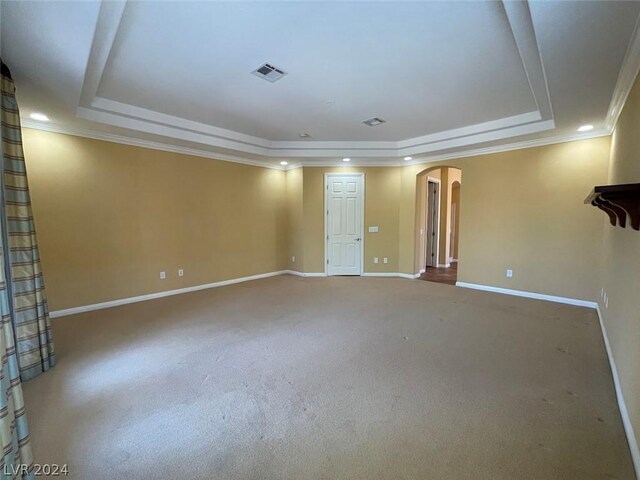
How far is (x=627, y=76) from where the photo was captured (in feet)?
8.36

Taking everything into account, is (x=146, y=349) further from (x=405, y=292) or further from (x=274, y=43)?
(x=405, y=292)

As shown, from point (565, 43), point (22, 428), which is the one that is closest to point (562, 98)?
point (565, 43)

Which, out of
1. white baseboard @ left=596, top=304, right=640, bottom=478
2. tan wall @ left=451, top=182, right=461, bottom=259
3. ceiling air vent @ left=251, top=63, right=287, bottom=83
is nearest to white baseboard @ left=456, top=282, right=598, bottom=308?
white baseboard @ left=596, top=304, right=640, bottom=478

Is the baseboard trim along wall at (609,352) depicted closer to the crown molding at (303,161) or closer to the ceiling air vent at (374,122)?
the crown molding at (303,161)

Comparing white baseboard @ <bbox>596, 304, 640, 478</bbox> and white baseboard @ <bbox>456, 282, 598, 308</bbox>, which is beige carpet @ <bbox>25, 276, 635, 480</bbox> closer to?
white baseboard @ <bbox>596, 304, 640, 478</bbox>

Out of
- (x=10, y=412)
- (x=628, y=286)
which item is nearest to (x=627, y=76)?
(x=628, y=286)

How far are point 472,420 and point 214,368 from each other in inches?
83.0

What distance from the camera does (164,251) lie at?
511 centimetres

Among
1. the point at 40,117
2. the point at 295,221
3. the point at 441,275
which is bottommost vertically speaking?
the point at 441,275

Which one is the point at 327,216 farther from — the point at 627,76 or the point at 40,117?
the point at 627,76

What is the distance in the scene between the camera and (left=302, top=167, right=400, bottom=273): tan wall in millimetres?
6750

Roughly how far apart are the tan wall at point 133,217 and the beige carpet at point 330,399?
0.71 m

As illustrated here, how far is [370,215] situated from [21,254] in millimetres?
5702

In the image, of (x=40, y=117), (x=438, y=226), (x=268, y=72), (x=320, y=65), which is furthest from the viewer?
(x=438, y=226)
